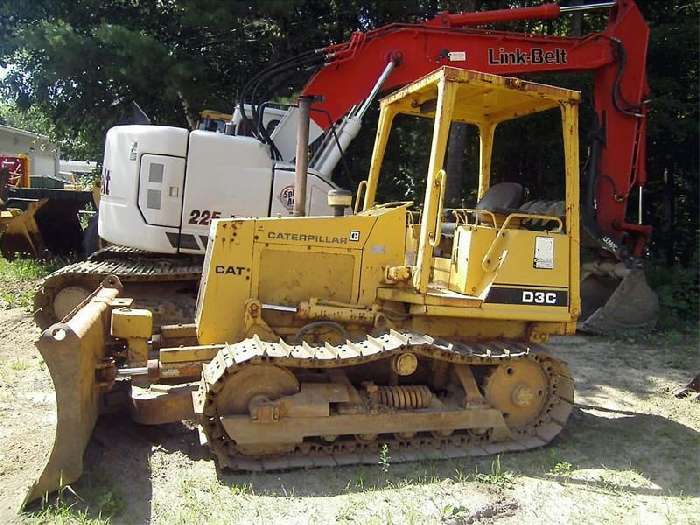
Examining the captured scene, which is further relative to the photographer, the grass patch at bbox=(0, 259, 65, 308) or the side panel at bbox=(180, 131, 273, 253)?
the grass patch at bbox=(0, 259, 65, 308)

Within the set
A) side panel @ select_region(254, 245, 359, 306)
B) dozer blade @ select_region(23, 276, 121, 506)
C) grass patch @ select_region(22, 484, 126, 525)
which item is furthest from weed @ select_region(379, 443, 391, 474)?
dozer blade @ select_region(23, 276, 121, 506)

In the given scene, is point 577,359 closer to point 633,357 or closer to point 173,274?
point 633,357

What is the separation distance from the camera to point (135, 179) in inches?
287

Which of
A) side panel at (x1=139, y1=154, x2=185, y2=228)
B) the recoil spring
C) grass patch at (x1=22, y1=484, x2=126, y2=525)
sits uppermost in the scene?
side panel at (x1=139, y1=154, x2=185, y2=228)

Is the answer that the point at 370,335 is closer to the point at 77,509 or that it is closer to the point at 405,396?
the point at 405,396

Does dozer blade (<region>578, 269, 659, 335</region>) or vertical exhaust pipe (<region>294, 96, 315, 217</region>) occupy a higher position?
vertical exhaust pipe (<region>294, 96, 315, 217</region>)

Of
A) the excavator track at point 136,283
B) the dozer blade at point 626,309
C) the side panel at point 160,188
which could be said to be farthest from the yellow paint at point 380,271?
the dozer blade at point 626,309

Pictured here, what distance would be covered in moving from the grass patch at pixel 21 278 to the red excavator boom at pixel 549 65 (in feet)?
17.5

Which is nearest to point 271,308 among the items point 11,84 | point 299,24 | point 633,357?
point 633,357

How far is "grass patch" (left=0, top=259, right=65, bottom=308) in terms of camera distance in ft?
31.7

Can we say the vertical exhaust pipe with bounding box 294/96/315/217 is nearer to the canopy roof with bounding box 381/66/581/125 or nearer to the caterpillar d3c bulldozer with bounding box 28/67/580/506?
the caterpillar d3c bulldozer with bounding box 28/67/580/506

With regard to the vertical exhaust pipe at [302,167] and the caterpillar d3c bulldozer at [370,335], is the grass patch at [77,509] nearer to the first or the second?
the caterpillar d3c bulldozer at [370,335]

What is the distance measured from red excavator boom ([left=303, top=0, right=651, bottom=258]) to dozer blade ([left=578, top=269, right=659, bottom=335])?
381 mm

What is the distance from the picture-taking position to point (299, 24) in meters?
12.9
